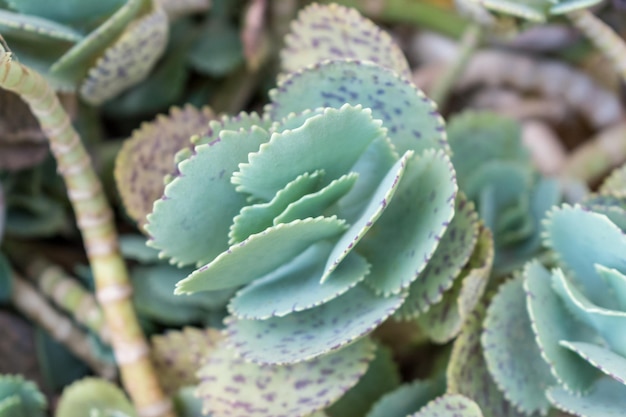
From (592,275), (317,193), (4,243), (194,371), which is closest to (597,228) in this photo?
(592,275)

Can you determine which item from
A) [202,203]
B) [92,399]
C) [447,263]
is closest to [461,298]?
[447,263]

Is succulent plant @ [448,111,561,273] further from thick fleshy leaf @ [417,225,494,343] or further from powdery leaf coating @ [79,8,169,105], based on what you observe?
powdery leaf coating @ [79,8,169,105]

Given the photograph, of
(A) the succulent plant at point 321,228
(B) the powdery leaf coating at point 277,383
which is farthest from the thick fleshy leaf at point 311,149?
(B) the powdery leaf coating at point 277,383

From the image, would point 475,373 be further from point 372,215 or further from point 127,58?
point 127,58

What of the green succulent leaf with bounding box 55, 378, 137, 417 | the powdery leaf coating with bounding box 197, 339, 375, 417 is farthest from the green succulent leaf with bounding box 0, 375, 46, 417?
the powdery leaf coating with bounding box 197, 339, 375, 417

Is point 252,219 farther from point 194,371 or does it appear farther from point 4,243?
point 4,243
